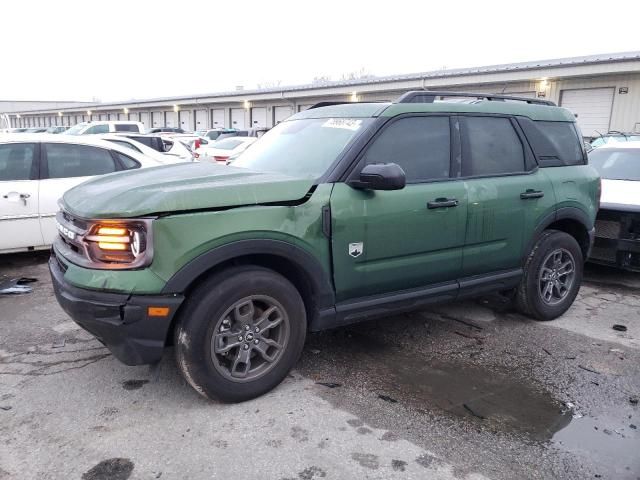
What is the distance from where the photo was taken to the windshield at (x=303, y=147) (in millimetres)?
3748

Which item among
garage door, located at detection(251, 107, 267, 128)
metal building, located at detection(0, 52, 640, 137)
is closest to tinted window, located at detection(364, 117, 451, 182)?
metal building, located at detection(0, 52, 640, 137)

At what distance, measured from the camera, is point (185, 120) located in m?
48.0

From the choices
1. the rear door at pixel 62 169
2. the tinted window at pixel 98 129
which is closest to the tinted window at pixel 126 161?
the rear door at pixel 62 169

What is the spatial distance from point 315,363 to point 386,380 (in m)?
0.57

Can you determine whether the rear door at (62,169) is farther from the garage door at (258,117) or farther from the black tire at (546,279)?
the garage door at (258,117)

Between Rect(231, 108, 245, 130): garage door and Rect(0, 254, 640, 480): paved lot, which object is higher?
Rect(231, 108, 245, 130): garage door

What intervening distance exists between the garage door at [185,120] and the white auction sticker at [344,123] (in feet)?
148

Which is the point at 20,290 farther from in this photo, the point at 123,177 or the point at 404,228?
the point at 404,228

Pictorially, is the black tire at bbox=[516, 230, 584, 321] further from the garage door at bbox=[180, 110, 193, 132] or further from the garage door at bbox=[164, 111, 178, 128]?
the garage door at bbox=[164, 111, 178, 128]

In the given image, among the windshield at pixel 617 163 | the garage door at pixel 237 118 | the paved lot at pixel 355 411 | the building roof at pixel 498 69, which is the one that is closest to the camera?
the paved lot at pixel 355 411

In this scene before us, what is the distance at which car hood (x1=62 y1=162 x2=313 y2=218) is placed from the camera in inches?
117

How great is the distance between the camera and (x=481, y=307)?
17.6 ft

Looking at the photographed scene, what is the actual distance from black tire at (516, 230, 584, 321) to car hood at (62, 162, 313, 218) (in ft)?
7.95

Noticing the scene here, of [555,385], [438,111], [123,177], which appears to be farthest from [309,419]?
[438,111]
